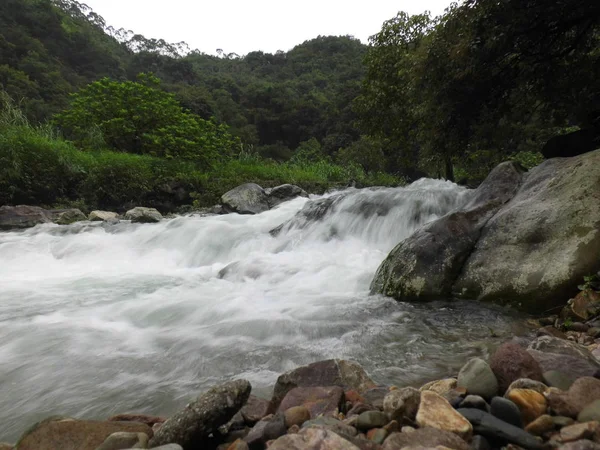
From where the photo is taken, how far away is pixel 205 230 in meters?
9.50

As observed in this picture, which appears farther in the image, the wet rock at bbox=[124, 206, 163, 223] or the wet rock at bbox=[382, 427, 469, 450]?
the wet rock at bbox=[124, 206, 163, 223]

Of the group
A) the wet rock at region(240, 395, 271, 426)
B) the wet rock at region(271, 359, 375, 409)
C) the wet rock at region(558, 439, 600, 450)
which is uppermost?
the wet rock at region(558, 439, 600, 450)

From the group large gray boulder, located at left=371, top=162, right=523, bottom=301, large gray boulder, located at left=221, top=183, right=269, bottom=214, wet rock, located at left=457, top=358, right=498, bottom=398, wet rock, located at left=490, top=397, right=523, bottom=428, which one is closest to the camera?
wet rock, located at left=490, top=397, right=523, bottom=428

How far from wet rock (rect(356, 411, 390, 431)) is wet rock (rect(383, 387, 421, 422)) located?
3 centimetres

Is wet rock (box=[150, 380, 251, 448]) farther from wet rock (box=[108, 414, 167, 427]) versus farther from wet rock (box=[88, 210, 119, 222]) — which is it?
wet rock (box=[88, 210, 119, 222])

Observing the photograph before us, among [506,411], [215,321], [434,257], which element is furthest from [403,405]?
[434,257]

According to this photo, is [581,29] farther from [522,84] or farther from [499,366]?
[499,366]

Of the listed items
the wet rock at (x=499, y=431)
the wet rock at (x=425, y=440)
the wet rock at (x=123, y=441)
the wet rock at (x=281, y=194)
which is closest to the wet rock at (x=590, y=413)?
the wet rock at (x=499, y=431)

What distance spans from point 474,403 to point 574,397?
1.26 ft

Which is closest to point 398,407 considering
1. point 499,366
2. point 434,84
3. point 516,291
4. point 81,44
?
point 499,366

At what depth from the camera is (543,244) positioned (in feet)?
13.0

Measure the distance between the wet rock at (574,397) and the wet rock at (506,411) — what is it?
152mm

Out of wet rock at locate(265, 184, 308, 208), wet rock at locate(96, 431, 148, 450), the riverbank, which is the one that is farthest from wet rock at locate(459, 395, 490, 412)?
wet rock at locate(265, 184, 308, 208)

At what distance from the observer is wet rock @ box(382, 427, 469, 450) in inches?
53.2
